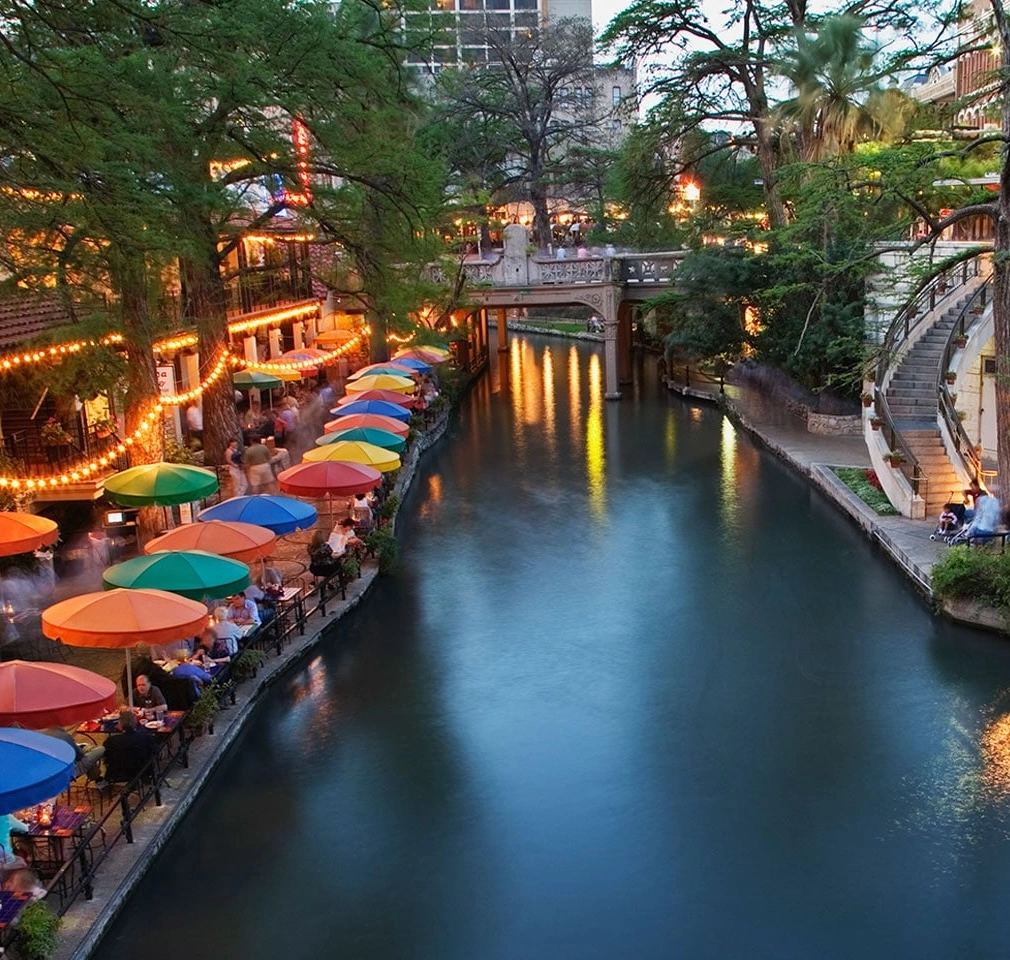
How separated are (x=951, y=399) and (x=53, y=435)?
18.7 metres

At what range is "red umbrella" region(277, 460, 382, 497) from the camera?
2094cm

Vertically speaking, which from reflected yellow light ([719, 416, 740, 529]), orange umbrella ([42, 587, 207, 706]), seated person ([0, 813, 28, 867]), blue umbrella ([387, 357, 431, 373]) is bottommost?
reflected yellow light ([719, 416, 740, 529])

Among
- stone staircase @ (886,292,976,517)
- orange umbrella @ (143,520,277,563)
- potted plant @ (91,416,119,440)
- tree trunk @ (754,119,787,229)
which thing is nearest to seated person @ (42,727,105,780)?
orange umbrella @ (143,520,277,563)

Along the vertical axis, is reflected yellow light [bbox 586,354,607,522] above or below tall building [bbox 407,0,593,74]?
below

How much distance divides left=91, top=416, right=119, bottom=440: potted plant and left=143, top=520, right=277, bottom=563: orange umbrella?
7.68m

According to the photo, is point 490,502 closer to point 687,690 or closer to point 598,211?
point 687,690

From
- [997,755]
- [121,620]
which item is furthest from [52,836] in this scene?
[997,755]

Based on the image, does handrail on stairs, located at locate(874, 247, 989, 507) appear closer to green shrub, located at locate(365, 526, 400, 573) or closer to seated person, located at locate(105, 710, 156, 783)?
green shrub, located at locate(365, 526, 400, 573)

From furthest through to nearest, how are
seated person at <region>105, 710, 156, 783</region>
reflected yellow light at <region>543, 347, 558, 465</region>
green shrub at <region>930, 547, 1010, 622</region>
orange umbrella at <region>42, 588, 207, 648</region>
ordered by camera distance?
reflected yellow light at <region>543, 347, 558, 465</region>, green shrub at <region>930, 547, 1010, 622</region>, orange umbrella at <region>42, 588, 207, 648</region>, seated person at <region>105, 710, 156, 783</region>

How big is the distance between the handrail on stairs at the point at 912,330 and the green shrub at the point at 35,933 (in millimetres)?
17550

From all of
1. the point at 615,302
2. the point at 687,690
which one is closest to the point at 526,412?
the point at 615,302

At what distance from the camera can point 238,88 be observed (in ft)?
68.3

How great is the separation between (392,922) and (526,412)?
33691 millimetres

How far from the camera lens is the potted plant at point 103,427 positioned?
938 inches
